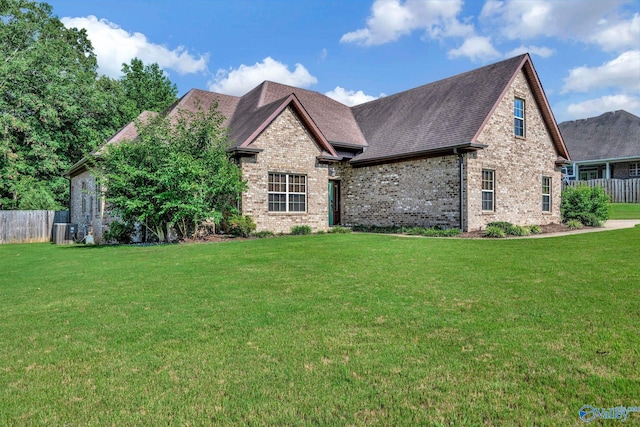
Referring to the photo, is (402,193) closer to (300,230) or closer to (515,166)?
(300,230)

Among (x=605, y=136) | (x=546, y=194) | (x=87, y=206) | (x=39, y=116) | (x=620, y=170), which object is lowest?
(x=87, y=206)

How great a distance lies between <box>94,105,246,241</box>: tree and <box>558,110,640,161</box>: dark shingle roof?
32702mm

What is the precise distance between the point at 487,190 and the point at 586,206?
22.1 ft

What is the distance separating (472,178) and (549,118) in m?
7.13

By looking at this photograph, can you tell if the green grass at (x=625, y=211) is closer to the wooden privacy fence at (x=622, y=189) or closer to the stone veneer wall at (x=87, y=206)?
the wooden privacy fence at (x=622, y=189)

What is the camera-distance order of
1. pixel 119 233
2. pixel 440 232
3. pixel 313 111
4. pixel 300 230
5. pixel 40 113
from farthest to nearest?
pixel 40 113, pixel 313 111, pixel 300 230, pixel 440 232, pixel 119 233

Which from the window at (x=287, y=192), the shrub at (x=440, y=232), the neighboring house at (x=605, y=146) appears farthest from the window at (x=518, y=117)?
the neighboring house at (x=605, y=146)

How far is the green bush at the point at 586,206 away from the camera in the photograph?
19.9m

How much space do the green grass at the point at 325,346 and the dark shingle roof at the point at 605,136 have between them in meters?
31.8

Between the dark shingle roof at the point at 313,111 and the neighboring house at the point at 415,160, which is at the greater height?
the dark shingle roof at the point at 313,111

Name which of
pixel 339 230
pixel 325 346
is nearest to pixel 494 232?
pixel 339 230

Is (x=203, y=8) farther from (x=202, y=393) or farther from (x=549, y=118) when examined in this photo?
A: (x=549, y=118)

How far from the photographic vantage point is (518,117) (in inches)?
766

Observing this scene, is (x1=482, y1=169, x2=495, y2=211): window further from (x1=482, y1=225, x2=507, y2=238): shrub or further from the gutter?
the gutter
